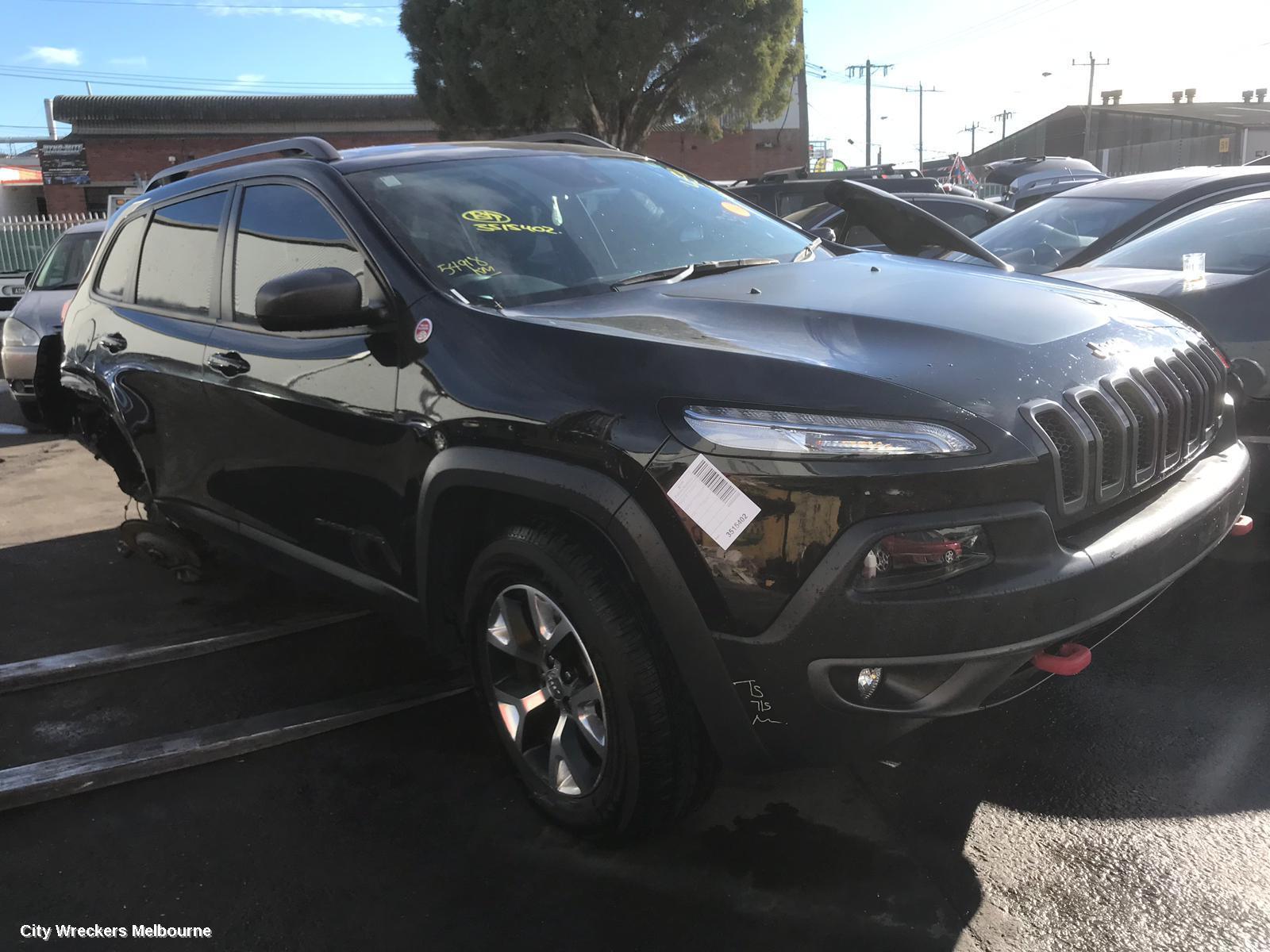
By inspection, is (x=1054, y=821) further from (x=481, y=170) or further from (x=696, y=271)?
(x=481, y=170)

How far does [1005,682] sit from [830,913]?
68 cm

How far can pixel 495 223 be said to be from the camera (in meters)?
3.10

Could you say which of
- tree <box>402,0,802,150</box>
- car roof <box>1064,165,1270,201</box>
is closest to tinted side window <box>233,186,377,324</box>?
car roof <box>1064,165,1270,201</box>

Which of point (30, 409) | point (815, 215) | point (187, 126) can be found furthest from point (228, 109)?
point (815, 215)

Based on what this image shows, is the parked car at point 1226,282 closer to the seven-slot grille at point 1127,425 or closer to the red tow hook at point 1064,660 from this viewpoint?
the seven-slot grille at point 1127,425

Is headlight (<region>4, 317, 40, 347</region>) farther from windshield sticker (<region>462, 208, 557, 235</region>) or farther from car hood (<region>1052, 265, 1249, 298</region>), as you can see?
car hood (<region>1052, 265, 1249, 298</region>)

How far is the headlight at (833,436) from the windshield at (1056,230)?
4.06m

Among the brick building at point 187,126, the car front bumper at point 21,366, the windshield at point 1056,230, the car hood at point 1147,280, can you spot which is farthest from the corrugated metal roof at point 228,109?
the car hood at point 1147,280

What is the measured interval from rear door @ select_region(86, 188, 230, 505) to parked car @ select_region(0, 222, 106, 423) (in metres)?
4.35

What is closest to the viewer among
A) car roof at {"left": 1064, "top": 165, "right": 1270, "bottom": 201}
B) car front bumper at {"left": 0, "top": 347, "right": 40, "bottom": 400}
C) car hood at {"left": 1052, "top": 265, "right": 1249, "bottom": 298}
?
car hood at {"left": 1052, "top": 265, "right": 1249, "bottom": 298}

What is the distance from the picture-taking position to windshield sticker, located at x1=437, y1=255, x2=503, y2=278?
2.87 metres

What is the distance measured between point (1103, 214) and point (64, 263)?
9.20 metres

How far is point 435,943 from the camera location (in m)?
2.38

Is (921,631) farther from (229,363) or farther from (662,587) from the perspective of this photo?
(229,363)
